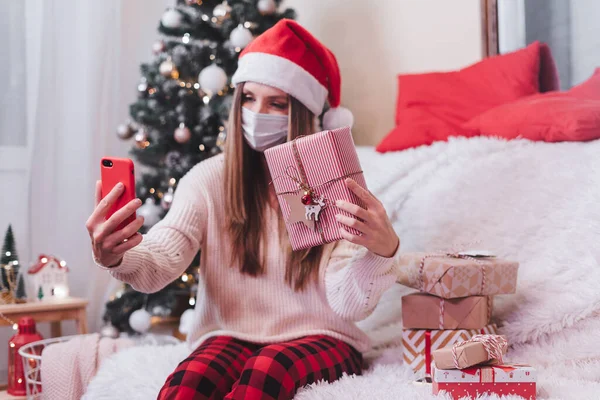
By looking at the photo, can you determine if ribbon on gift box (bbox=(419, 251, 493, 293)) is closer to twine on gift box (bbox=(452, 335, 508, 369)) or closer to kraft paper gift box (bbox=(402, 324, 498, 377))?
kraft paper gift box (bbox=(402, 324, 498, 377))

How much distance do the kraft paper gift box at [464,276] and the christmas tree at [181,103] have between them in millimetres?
1146

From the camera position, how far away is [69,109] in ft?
7.68

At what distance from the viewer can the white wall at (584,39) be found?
1773 mm

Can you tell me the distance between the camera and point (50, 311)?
2.00 meters

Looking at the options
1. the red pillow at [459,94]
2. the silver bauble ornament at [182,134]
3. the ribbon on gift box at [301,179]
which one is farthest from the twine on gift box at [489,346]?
the silver bauble ornament at [182,134]

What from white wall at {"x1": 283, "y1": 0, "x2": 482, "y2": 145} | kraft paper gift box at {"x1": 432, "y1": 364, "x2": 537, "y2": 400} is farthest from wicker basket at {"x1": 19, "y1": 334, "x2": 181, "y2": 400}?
white wall at {"x1": 283, "y1": 0, "x2": 482, "y2": 145}

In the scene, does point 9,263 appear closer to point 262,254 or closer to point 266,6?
point 262,254

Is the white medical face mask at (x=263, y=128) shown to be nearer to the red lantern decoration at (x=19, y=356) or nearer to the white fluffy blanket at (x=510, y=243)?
the white fluffy blanket at (x=510, y=243)

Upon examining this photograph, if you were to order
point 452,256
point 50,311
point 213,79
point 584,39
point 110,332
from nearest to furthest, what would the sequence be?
point 452,256, point 584,39, point 50,311, point 213,79, point 110,332

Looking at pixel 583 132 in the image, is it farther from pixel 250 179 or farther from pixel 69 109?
pixel 69 109

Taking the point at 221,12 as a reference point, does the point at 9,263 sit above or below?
below

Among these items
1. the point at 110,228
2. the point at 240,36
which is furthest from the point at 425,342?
the point at 240,36

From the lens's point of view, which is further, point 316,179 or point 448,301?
point 448,301

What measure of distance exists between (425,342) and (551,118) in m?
0.67
